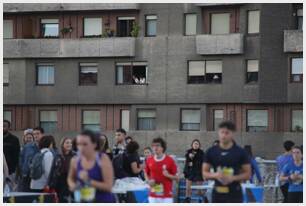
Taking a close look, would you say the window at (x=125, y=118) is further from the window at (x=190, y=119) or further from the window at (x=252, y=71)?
the window at (x=252, y=71)

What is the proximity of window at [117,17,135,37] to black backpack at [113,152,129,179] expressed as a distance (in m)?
36.8

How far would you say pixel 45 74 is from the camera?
56.9 meters

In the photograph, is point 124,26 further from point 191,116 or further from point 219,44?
point 191,116

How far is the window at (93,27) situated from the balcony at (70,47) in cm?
78

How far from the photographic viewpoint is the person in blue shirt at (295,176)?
1850 centimetres

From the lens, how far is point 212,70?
53.5 m

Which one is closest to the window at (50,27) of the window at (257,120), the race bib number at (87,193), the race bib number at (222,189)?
the window at (257,120)

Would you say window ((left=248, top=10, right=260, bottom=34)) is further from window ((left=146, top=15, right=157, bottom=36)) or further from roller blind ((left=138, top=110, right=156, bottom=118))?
roller blind ((left=138, top=110, right=156, bottom=118))

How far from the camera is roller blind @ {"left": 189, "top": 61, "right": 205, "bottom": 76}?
176ft

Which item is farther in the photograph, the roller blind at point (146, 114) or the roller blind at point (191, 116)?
the roller blind at point (146, 114)

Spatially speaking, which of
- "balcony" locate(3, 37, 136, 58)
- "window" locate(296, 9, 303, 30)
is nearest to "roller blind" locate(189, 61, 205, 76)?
"balcony" locate(3, 37, 136, 58)

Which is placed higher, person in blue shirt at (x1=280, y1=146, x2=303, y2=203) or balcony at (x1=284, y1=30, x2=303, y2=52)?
balcony at (x1=284, y1=30, x2=303, y2=52)

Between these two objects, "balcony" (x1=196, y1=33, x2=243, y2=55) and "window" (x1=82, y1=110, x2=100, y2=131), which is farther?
"window" (x1=82, y1=110, x2=100, y2=131)

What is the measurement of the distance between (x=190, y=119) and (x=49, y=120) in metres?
8.64
